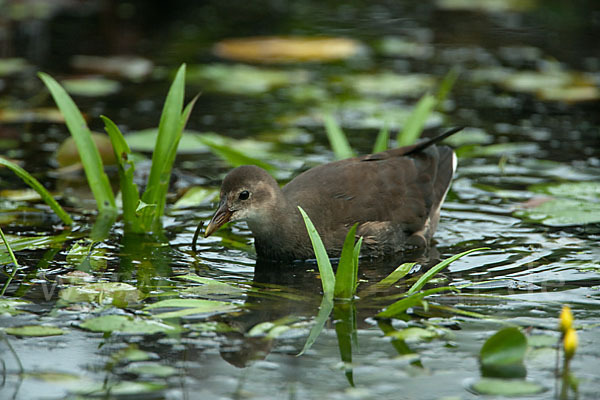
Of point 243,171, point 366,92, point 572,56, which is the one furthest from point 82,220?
point 572,56

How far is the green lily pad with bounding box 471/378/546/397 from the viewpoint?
334 centimetres

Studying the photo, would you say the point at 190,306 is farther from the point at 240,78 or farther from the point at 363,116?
the point at 240,78

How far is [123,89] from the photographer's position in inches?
353

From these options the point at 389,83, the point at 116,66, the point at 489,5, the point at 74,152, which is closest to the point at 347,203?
the point at 74,152

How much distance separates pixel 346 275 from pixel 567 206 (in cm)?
222

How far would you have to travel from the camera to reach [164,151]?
5.23 m

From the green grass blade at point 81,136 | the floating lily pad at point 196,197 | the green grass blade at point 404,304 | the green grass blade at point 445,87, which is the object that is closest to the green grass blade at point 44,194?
the green grass blade at point 81,136

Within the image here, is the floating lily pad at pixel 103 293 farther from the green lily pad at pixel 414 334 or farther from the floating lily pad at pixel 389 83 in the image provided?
the floating lily pad at pixel 389 83

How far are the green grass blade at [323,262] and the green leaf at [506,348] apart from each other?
93 cm

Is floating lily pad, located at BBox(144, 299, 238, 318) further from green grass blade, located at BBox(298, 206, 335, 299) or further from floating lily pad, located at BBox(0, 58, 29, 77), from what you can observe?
floating lily pad, located at BBox(0, 58, 29, 77)

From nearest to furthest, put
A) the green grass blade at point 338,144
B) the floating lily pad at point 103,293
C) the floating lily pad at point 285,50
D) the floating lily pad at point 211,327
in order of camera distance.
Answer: the floating lily pad at point 211,327
the floating lily pad at point 103,293
the green grass blade at point 338,144
the floating lily pad at point 285,50

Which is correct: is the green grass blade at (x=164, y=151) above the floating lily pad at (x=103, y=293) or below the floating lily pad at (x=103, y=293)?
above

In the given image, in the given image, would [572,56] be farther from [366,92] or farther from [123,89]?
[123,89]

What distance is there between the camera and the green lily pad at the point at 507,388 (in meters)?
3.34
